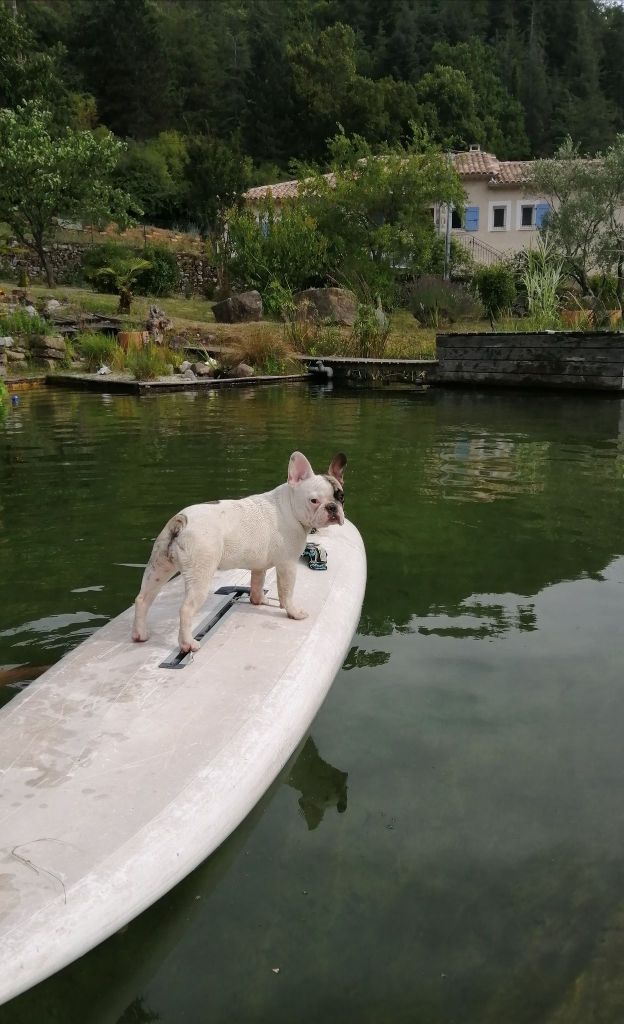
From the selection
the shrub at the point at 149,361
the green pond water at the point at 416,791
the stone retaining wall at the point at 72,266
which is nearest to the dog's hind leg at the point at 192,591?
the green pond water at the point at 416,791

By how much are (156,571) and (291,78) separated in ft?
225

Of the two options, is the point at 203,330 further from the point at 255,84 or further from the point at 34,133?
the point at 255,84

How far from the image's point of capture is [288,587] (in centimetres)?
418

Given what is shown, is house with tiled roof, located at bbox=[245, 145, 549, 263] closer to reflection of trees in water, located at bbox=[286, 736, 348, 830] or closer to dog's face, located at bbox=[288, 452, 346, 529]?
dog's face, located at bbox=[288, 452, 346, 529]

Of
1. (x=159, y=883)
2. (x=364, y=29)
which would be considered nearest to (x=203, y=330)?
(x=159, y=883)

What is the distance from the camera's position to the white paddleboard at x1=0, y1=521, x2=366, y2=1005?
228cm

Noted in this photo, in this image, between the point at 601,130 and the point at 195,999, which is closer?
the point at 195,999

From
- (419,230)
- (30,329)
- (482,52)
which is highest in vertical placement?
(482,52)

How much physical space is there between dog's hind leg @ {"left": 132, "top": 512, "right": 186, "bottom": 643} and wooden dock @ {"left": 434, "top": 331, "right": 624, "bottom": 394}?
14.7 m

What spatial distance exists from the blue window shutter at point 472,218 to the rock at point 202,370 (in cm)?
2808

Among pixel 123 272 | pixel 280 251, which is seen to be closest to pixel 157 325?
pixel 123 272

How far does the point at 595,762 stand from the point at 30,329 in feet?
71.2

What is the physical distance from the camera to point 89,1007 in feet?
7.92

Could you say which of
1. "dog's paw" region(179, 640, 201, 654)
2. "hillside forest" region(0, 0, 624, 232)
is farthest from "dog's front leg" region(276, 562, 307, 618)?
"hillside forest" region(0, 0, 624, 232)
